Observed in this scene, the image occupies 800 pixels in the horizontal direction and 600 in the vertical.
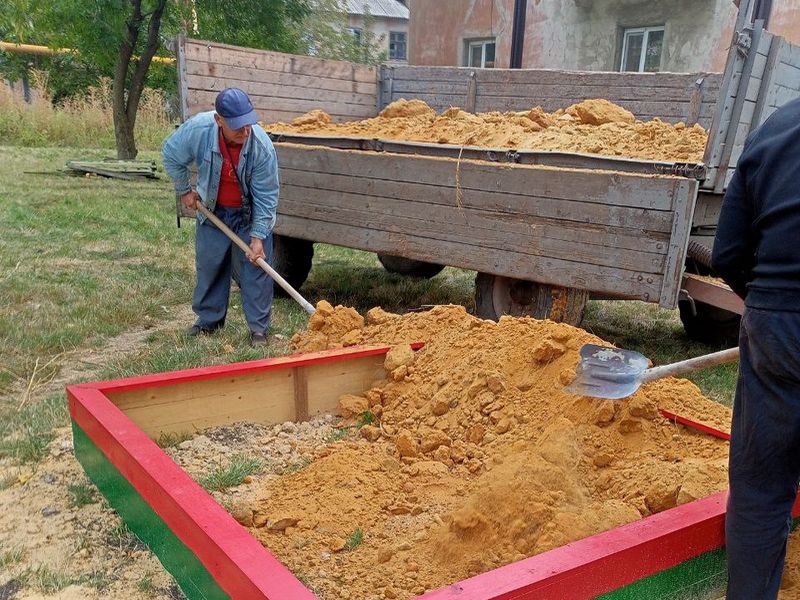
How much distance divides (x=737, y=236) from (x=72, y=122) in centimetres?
1980

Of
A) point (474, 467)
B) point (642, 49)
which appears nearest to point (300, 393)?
point (474, 467)

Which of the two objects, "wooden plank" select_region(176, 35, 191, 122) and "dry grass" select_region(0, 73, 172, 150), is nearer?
"wooden plank" select_region(176, 35, 191, 122)

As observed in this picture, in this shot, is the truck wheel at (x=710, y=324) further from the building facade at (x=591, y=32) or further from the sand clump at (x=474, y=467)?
the building facade at (x=591, y=32)

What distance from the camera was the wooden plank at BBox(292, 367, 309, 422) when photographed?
12.5 feet

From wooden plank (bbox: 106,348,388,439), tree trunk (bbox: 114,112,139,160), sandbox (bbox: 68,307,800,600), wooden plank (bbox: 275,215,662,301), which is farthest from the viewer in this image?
tree trunk (bbox: 114,112,139,160)

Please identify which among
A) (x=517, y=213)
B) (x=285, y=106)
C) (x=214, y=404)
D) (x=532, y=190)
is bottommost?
(x=214, y=404)

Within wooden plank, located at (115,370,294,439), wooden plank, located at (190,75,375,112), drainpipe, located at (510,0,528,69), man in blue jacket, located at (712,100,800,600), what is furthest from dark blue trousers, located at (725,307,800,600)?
drainpipe, located at (510,0,528,69)

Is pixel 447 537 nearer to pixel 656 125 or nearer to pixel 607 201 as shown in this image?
pixel 607 201

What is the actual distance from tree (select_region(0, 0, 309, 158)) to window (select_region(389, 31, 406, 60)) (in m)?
28.9

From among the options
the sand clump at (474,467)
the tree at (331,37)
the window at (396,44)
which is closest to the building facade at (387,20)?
the window at (396,44)

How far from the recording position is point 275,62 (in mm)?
6914

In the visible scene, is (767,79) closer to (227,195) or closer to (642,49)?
(227,195)

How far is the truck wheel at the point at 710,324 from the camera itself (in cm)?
550

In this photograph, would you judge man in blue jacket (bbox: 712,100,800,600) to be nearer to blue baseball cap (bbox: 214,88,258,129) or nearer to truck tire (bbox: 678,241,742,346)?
blue baseball cap (bbox: 214,88,258,129)
